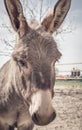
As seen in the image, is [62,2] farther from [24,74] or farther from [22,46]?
[24,74]

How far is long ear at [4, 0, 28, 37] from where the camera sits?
2.41 meters

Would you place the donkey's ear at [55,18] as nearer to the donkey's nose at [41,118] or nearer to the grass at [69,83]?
the donkey's nose at [41,118]

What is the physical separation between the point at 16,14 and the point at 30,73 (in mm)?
593

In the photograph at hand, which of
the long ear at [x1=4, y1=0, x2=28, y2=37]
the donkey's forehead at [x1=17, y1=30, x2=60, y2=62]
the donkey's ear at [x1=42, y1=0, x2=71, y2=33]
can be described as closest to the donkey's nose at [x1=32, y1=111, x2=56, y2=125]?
the donkey's forehead at [x1=17, y1=30, x2=60, y2=62]

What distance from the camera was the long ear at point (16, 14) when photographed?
95.0 inches

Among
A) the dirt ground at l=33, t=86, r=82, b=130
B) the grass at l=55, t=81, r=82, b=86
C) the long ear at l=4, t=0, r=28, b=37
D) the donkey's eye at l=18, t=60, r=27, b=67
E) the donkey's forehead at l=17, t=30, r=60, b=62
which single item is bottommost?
the grass at l=55, t=81, r=82, b=86

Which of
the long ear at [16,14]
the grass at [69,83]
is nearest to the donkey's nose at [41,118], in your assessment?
the long ear at [16,14]

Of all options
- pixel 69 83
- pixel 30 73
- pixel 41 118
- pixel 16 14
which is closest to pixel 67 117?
Result: pixel 16 14

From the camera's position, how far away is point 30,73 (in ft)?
7.10

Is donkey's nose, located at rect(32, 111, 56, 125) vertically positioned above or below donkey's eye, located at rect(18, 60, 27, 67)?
below

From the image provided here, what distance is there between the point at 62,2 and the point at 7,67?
886 millimetres

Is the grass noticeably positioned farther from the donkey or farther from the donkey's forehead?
the donkey's forehead

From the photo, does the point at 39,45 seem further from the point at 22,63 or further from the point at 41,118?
the point at 41,118

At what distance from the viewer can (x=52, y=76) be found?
7.39 ft
